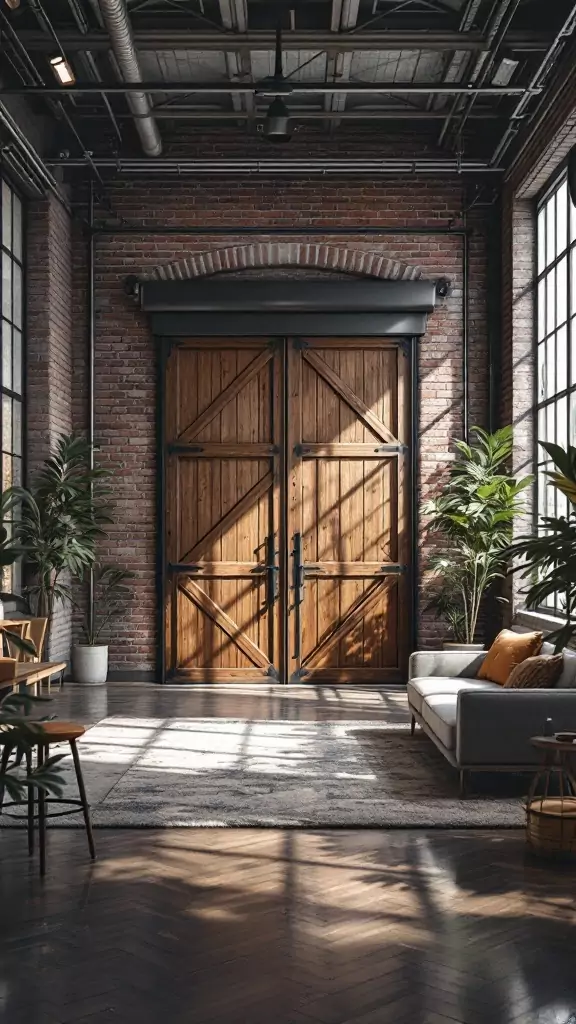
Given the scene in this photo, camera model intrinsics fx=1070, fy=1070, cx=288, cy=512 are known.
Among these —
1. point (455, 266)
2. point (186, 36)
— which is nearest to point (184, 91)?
point (186, 36)

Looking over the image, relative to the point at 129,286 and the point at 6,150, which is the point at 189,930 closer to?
the point at 6,150

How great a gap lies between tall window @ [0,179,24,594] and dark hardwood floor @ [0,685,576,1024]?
14.6ft

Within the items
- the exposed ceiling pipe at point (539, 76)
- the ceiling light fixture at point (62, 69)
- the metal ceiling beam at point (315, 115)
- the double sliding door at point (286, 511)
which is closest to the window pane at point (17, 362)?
the double sliding door at point (286, 511)

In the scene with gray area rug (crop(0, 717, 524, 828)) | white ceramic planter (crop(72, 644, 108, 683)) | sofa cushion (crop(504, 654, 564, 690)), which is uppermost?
sofa cushion (crop(504, 654, 564, 690))

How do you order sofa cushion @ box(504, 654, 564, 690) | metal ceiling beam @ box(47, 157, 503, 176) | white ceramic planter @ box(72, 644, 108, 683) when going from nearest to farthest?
1. sofa cushion @ box(504, 654, 564, 690)
2. metal ceiling beam @ box(47, 157, 503, 176)
3. white ceramic planter @ box(72, 644, 108, 683)

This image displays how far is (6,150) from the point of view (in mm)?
8148

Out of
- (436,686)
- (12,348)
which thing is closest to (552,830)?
(436,686)

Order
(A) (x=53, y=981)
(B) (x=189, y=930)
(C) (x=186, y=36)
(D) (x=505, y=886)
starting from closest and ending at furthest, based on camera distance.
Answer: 1. (A) (x=53, y=981)
2. (B) (x=189, y=930)
3. (D) (x=505, y=886)
4. (C) (x=186, y=36)

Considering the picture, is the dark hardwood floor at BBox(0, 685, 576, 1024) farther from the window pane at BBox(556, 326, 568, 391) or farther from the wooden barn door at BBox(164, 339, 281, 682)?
the wooden barn door at BBox(164, 339, 281, 682)

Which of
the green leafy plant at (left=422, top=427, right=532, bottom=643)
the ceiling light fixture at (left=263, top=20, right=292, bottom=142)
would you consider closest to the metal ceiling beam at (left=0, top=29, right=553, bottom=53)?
the ceiling light fixture at (left=263, top=20, right=292, bottom=142)

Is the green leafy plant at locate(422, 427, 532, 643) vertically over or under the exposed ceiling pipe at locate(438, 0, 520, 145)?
under

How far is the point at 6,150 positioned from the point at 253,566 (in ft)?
13.3

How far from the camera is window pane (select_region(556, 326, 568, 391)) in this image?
27.0ft

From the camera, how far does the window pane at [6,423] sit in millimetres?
8562
